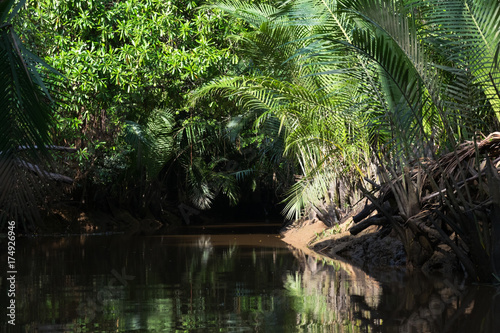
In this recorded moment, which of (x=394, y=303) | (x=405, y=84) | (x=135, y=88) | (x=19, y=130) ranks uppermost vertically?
(x=135, y=88)

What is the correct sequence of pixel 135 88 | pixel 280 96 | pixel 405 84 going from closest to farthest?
pixel 405 84 → pixel 280 96 → pixel 135 88

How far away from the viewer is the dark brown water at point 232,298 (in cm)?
412

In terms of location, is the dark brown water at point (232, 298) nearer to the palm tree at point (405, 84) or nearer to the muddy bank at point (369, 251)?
the muddy bank at point (369, 251)

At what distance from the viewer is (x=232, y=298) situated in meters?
5.26

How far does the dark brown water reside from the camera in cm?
412

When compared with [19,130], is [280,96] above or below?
above

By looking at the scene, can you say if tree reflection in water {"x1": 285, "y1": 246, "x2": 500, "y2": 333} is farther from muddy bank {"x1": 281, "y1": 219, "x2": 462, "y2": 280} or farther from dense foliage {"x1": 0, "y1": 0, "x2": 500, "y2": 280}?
dense foliage {"x1": 0, "y1": 0, "x2": 500, "y2": 280}

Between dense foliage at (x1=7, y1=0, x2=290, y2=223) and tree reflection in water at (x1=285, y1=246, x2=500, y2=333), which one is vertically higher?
dense foliage at (x1=7, y1=0, x2=290, y2=223)

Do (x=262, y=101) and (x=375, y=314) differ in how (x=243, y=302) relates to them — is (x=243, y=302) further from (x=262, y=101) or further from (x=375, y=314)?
(x=262, y=101)

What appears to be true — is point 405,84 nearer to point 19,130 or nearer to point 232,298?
point 232,298

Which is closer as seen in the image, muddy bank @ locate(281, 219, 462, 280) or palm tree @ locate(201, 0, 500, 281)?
palm tree @ locate(201, 0, 500, 281)

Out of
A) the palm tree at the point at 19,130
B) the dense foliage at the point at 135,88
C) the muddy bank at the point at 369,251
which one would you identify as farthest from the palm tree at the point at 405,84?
the dense foliage at the point at 135,88

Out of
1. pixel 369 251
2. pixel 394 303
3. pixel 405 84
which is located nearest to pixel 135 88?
pixel 369 251

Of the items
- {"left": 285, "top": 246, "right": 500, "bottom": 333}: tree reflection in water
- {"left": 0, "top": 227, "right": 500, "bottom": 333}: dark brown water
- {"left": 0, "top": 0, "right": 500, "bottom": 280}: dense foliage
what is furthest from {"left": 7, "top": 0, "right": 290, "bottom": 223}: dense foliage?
{"left": 285, "top": 246, "right": 500, "bottom": 333}: tree reflection in water
